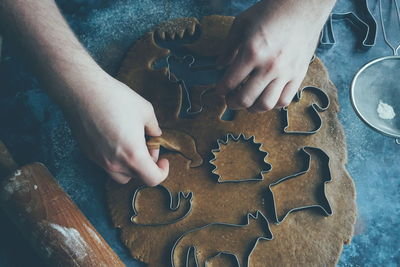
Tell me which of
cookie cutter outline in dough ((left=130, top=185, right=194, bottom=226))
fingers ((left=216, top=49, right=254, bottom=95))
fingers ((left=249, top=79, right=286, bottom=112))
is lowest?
cookie cutter outline in dough ((left=130, top=185, right=194, bottom=226))

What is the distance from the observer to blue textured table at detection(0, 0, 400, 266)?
1207 mm

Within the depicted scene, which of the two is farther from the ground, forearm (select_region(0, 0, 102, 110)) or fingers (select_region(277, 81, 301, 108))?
forearm (select_region(0, 0, 102, 110))

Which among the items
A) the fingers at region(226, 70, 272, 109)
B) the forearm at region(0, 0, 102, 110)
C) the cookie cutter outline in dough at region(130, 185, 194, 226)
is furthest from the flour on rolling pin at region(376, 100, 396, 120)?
the forearm at region(0, 0, 102, 110)

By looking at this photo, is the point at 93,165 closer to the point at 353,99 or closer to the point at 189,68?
the point at 189,68

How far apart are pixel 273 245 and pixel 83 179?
0.65m

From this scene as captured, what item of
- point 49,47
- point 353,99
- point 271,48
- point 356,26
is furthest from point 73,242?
point 356,26

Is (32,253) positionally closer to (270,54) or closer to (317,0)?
(270,54)

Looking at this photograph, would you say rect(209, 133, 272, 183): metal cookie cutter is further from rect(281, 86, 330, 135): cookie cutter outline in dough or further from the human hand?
the human hand

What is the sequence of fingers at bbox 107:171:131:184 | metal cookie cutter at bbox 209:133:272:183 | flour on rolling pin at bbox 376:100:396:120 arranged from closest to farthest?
fingers at bbox 107:171:131:184
metal cookie cutter at bbox 209:133:272:183
flour on rolling pin at bbox 376:100:396:120

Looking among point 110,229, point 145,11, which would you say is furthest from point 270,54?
point 110,229

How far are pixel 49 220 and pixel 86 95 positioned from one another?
0.37 metres

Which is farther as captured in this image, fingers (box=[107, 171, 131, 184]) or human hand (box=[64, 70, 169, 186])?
fingers (box=[107, 171, 131, 184])

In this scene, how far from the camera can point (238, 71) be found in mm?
1060

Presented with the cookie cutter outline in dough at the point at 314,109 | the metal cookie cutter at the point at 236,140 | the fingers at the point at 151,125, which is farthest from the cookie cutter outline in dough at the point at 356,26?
the fingers at the point at 151,125
